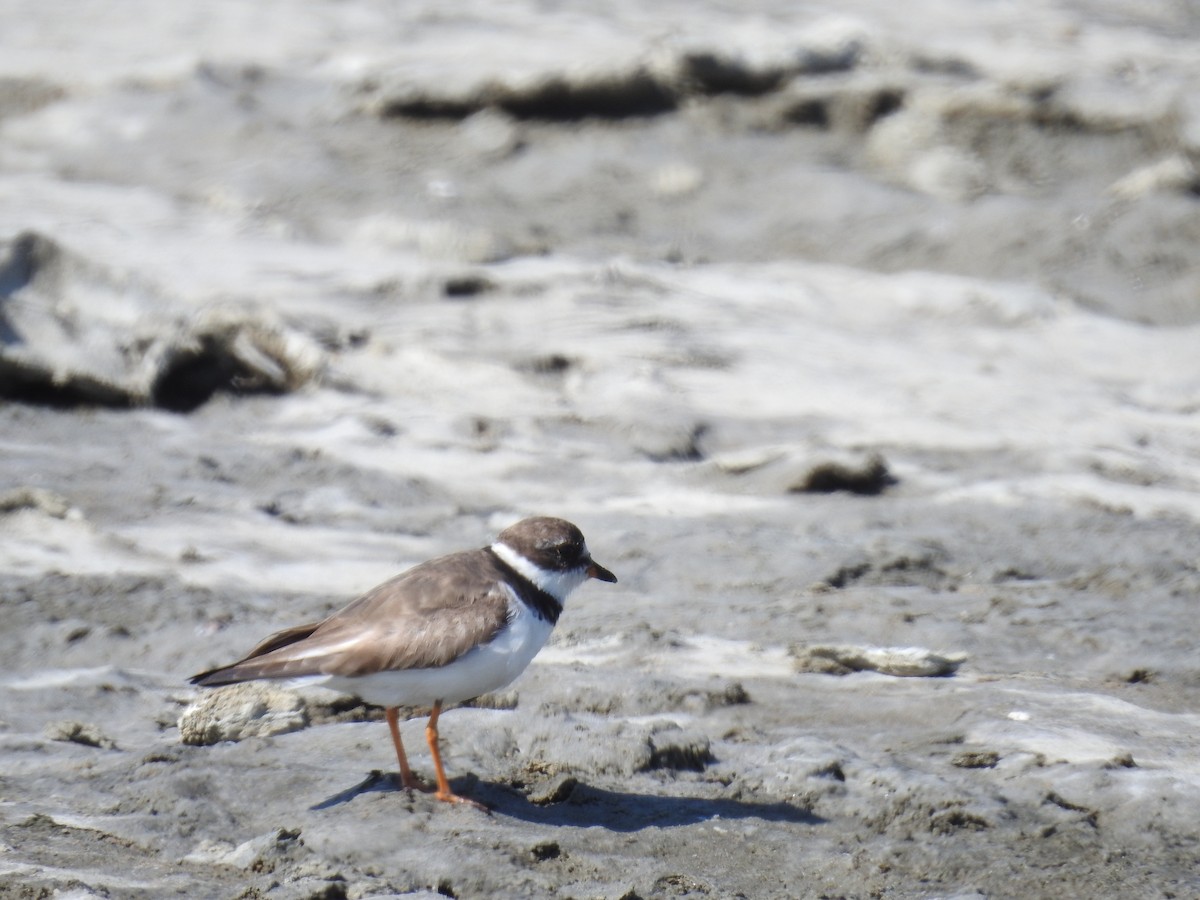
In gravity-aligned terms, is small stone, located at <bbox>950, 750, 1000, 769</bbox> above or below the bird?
below

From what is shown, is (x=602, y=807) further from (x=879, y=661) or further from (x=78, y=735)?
(x=78, y=735)

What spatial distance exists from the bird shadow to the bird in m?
0.13

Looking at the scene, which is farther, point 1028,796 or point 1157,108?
point 1157,108

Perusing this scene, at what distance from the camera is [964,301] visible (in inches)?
386

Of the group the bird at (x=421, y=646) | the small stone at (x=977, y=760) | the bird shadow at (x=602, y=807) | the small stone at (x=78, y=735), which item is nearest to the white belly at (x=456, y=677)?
the bird at (x=421, y=646)

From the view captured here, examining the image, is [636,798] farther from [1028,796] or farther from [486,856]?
[1028,796]

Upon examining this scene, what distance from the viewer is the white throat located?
16.7ft

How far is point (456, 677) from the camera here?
15.1 feet

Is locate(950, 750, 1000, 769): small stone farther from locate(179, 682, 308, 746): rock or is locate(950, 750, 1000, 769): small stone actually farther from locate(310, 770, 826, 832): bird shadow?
locate(179, 682, 308, 746): rock

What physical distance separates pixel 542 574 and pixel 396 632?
67 cm

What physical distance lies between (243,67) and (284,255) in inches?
98.4

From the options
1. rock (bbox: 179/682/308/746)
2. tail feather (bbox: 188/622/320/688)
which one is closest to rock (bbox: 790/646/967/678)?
rock (bbox: 179/682/308/746)

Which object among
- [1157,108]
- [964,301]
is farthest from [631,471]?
[1157,108]

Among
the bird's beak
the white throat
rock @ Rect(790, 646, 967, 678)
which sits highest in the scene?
the white throat
